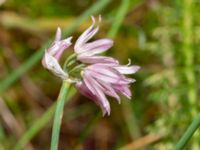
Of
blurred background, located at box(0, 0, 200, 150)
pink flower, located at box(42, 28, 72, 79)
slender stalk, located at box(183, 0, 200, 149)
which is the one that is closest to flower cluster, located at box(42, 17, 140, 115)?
pink flower, located at box(42, 28, 72, 79)

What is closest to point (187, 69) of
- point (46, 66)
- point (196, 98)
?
point (196, 98)

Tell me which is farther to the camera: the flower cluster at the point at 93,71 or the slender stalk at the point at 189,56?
the slender stalk at the point at 189,56

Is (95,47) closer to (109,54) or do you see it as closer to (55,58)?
(55,58)

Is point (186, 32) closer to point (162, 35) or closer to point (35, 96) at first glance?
point (162, 35)

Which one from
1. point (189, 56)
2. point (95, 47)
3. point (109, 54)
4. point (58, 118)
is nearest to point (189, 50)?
point (189, 56)

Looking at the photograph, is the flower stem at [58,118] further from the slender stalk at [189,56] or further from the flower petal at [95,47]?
the slender stalk at [189,56]

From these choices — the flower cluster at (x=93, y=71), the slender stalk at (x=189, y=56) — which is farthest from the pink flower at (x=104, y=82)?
the slender stalk at (x=189, y=56)
